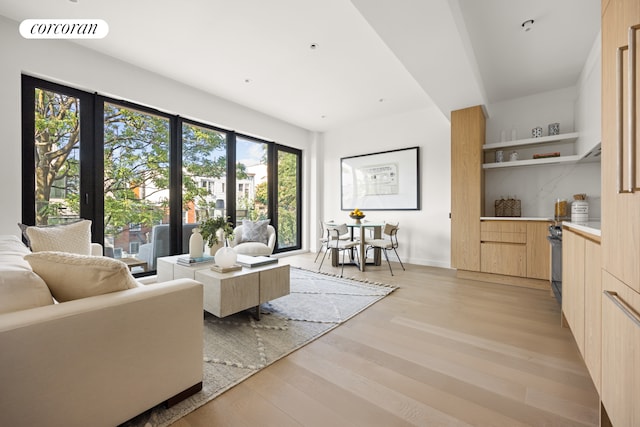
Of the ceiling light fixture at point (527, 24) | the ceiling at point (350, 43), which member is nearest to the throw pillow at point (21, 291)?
the ceiling at point (350, 43)

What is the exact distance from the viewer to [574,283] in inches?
73.0

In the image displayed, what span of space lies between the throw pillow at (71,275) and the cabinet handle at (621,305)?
76.9 inches

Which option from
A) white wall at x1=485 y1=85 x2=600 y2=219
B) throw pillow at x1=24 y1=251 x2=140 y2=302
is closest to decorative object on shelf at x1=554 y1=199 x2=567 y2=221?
white wall at x1=485 y1=85 x2=600 y2=219

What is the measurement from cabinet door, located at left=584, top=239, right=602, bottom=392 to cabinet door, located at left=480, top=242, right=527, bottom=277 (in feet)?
6.97

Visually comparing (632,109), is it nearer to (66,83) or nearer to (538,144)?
(538,144)

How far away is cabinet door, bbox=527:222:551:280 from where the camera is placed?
330cm

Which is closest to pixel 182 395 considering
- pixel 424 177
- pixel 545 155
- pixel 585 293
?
pixel 585 293

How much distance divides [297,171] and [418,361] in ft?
16.3

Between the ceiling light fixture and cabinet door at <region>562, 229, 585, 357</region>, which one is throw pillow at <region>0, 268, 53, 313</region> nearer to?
cabinet door at <region>562, 229, 585, 357</region>

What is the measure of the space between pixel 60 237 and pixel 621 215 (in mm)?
3554

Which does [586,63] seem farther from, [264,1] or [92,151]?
[92,151]

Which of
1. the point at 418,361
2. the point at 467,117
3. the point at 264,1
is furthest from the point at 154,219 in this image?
the point at 467,117

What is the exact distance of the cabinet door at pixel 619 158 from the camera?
0.93 meters

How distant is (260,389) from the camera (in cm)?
150
